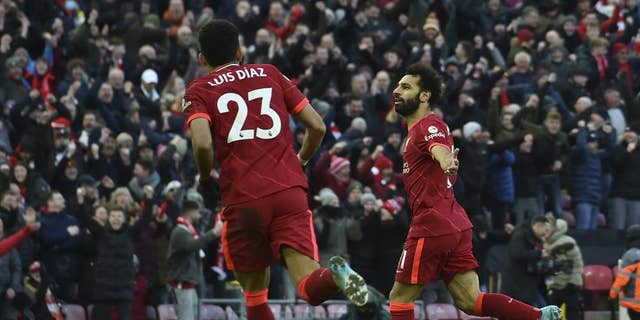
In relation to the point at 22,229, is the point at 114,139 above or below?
above

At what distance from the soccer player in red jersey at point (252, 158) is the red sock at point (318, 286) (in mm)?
22

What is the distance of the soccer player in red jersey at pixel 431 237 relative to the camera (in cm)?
1148

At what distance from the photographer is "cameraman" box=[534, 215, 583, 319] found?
62.6ft

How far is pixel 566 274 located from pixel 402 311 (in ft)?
26.6

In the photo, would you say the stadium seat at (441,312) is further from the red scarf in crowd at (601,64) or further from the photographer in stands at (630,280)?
the red scarf in crowd at (601,64)

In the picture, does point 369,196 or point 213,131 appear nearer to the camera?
point 213,131

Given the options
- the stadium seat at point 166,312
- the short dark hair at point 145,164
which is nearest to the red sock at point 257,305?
the stadium seat at point 166,312

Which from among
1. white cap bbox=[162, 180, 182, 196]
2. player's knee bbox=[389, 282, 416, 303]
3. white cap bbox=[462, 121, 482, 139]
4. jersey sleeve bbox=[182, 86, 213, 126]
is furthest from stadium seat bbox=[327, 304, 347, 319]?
jersey sleeve bbox=[182, 86, 213, 126]

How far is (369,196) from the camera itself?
19.0 meters

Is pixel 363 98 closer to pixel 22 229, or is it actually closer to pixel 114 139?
pixel 114 139

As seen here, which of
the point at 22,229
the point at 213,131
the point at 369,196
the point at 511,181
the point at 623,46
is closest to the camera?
the point at 213,131

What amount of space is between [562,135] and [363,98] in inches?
115

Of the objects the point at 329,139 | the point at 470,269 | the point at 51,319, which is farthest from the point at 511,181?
the point at 470,269

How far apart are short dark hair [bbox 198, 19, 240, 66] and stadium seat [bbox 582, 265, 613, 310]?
11081 millimetres
